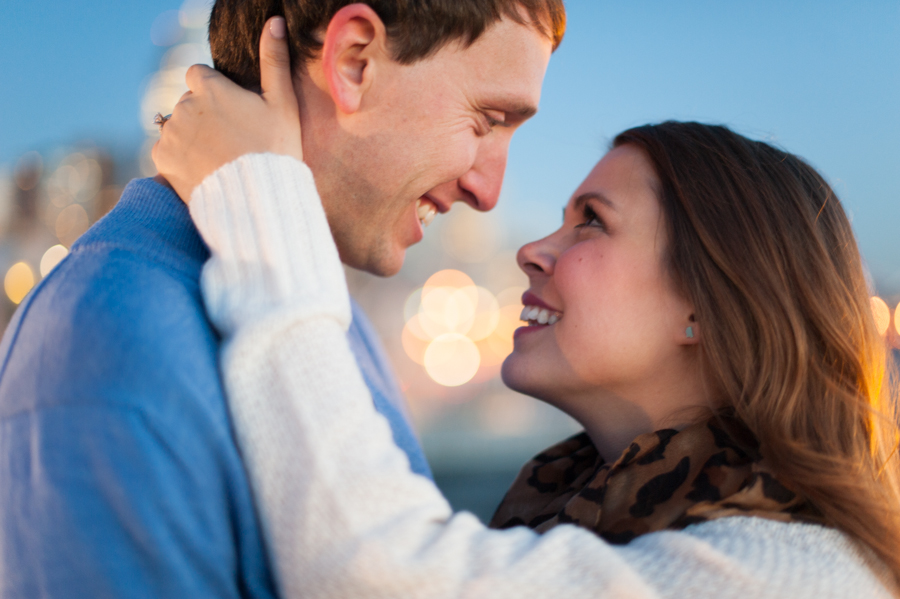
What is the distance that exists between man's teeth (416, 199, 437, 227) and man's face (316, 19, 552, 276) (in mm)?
66

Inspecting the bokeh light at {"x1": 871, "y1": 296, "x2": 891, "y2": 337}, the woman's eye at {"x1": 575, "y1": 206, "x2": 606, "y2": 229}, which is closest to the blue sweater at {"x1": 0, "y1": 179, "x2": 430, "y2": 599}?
the woman's eye at {"x1": 575, "y1": 206, "x2": 606, "y2": 229}

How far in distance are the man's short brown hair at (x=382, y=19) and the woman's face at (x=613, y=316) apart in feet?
2.20

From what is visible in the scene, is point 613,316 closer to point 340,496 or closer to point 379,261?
point 379,261

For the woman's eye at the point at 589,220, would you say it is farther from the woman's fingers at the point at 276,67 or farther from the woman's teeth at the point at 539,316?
the woman's fingers at the point at 276,67

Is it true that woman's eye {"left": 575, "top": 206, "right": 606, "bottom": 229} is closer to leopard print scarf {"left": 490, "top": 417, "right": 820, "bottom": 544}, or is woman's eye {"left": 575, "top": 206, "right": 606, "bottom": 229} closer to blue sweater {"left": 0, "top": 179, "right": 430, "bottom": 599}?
leopard print scarf {"left": 490, "top": 417, "right": 820, "bottom": 544}

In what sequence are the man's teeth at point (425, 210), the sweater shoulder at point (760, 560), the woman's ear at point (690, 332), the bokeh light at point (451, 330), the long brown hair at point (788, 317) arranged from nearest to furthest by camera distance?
1. the sweater shoulder at point (760, 560)
2. the long brown hair at point (788, 317)
3. the woman's ear at point (690, 332)
4. the man's teeth at point (425, 210)
5. the bokeh light at point (451, 330)

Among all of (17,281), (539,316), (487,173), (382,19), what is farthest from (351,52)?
(17,281)

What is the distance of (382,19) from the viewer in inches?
70.1

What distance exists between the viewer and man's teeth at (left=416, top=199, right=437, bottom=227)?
83.9 inches

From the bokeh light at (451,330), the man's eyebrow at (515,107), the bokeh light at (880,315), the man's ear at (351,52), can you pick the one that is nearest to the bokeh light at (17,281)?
the bokeh light at (451,330)

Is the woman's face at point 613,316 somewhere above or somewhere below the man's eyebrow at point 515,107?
below

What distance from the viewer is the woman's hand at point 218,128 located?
56.9 inches

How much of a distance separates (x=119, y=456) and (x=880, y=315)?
7.49ft

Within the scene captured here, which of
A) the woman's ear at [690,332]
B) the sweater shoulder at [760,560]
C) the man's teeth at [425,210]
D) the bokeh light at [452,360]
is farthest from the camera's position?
the bokeh light at [452,360]
